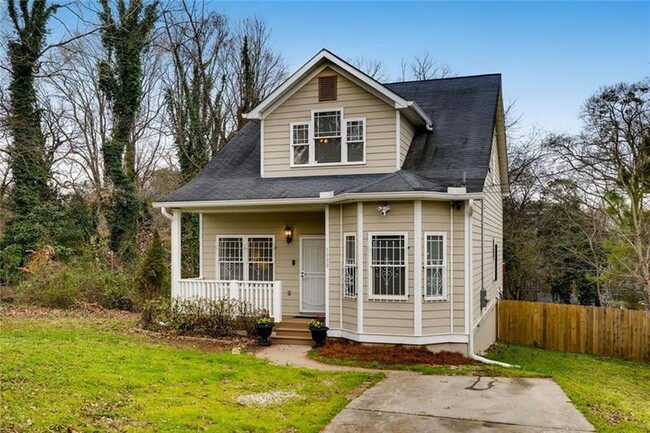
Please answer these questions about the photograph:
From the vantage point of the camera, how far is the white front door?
12.2 metres

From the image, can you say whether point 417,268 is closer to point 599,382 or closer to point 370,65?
point 599,382

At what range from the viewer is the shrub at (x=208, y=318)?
11039 millimetres

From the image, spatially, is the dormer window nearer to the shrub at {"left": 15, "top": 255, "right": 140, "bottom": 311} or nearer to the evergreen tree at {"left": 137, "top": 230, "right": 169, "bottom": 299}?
the evergreen tree at {"left": 137, "top": 230, "right": 169, "bottom": 299}

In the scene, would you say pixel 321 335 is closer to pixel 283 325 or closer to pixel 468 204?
pixel 283 325

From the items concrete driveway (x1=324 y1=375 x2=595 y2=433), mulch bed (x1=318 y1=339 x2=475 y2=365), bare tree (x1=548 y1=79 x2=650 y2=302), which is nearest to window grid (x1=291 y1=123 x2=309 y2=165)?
mulch bed (x1=318 y1=339 x2=475 y2=365)

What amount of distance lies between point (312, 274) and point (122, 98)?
13.3m

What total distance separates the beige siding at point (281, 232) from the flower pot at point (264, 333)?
189cm

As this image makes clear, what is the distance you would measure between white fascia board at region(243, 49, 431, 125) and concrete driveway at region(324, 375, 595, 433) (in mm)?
5996

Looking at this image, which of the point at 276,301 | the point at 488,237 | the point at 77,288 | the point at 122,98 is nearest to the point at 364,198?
the point at 276,301

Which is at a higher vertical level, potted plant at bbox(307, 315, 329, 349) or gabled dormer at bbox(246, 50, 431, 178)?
gabled dormer at bbox(246, 50, 431, 178)

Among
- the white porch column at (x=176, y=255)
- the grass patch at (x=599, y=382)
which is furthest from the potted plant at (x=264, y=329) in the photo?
the grass patch at (x=599, y=382)

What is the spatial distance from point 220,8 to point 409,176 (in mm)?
19042

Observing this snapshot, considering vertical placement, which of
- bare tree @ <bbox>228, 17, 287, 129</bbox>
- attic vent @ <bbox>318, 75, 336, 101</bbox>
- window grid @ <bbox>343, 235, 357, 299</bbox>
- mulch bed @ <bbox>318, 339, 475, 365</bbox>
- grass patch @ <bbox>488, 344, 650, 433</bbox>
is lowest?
grass patch @ <bbox>488, 344, 650, 433</bbox>

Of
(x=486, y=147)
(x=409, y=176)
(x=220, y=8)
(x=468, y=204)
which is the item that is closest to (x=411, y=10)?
(x=486, y=147)
